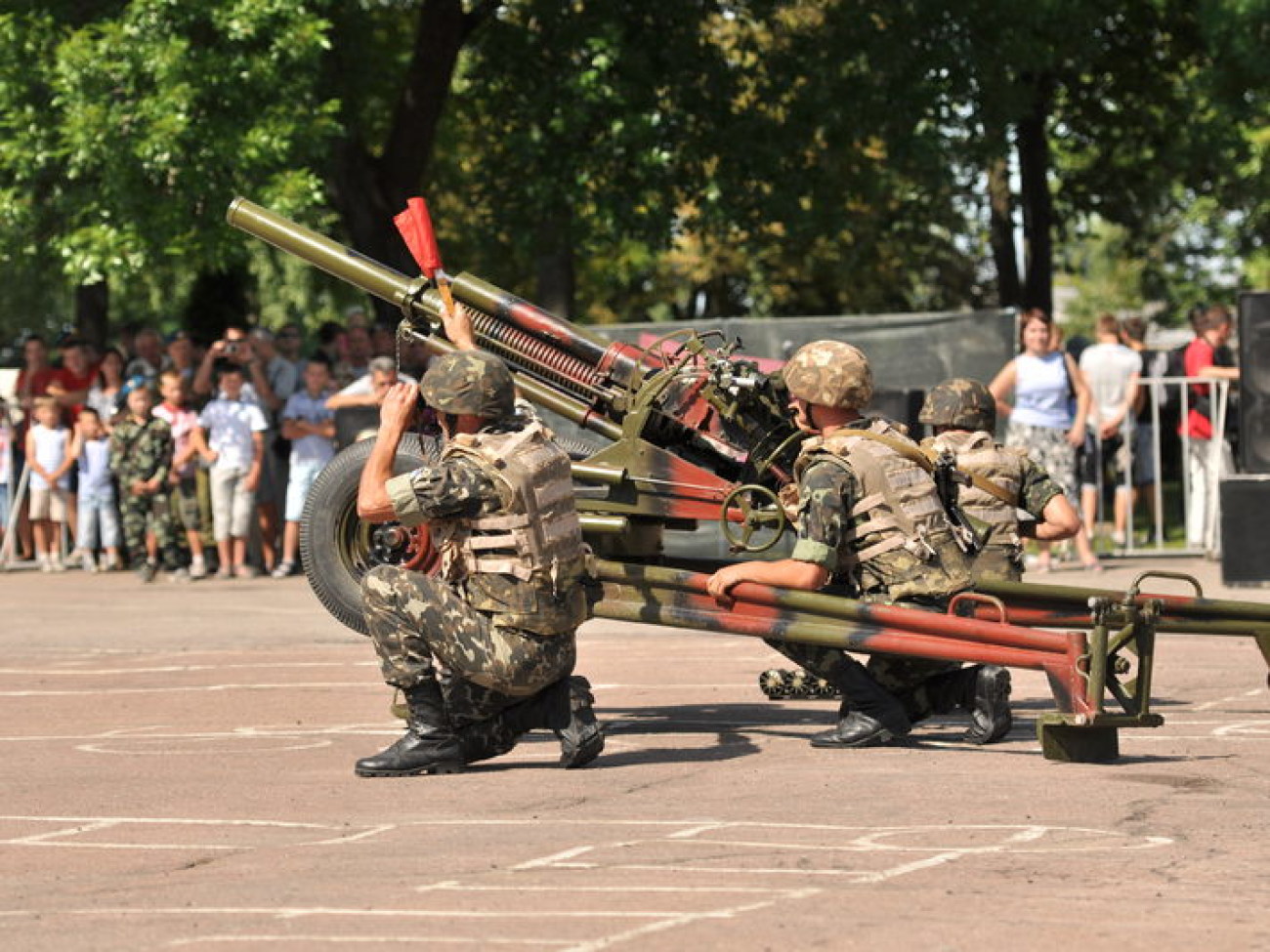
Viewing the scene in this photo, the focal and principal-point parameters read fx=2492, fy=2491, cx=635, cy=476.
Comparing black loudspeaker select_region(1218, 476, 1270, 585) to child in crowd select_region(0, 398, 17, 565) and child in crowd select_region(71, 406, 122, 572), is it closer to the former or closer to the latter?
child in crowd select_region(71, 406, 122, 572)

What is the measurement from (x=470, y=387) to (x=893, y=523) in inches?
67.8

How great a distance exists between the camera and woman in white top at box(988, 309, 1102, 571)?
57.3 feet

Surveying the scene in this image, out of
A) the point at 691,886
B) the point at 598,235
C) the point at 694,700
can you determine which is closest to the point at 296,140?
the point at 598,235

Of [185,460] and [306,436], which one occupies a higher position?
[306,436]

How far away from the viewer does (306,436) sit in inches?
718

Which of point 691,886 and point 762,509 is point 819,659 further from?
point 691,886

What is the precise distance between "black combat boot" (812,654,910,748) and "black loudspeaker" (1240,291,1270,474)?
293 inches

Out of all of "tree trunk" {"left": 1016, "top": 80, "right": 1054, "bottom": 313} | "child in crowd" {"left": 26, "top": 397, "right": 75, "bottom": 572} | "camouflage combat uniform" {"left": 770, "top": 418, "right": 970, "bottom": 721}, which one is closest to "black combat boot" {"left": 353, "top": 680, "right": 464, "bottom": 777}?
"camouflage combat uniform" {"left": 770, "top": 418, "right": 970, "bottom": 721}

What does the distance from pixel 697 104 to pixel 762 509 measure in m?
14.2

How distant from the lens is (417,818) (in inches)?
313

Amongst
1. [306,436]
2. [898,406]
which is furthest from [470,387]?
[306,436]

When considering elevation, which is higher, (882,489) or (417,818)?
(882,489)

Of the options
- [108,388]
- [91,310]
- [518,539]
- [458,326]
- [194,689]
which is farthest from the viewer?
[91,310]

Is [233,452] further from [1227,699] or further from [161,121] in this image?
[1227,699]
